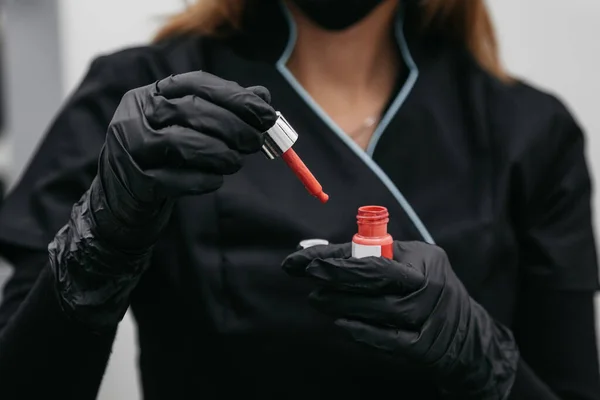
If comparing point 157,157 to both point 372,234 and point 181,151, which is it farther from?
point 372,234

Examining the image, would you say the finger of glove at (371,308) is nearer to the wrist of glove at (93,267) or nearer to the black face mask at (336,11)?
the wrist of glove at (93,267)

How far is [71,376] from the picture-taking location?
29.8 inches

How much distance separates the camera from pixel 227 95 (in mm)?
621

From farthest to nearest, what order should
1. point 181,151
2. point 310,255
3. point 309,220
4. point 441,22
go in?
point 441,22
point 309,220
point 310,255
point 181,151

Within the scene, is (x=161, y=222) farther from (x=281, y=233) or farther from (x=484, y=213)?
(x=484, y=213)

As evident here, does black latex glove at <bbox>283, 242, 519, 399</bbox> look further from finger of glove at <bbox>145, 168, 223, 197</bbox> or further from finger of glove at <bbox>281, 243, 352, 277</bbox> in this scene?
finger of glove at <bbox>145, 168, 223, 197</bbox>

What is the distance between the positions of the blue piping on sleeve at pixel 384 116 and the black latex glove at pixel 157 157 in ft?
0.82

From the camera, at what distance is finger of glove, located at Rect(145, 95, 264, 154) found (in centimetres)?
62

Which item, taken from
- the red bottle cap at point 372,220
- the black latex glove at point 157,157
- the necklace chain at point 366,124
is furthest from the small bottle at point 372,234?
the necklace chain at point 366,124

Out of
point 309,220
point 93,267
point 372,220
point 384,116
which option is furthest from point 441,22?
point 93,267

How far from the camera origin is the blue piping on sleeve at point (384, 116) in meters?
0.86

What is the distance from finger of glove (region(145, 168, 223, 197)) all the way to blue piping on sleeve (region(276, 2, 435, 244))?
11.4 inches

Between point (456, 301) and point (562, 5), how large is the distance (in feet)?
2.54

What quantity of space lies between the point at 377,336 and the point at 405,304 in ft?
0.12
